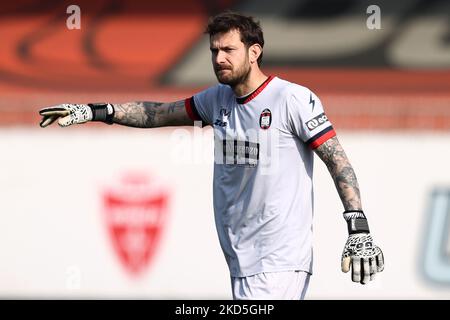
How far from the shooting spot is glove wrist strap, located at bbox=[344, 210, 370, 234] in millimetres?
5023

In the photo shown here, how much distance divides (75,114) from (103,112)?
0.22m

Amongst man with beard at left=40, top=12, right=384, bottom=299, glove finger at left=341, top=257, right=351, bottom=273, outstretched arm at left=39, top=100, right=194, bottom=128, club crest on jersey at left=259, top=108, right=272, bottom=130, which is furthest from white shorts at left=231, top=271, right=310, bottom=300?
outstretched arm at left=39, top=100, right=194, bottom=128

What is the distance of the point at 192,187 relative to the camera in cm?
1064

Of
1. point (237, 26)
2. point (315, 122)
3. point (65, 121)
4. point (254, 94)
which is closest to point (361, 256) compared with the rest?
point (315, 122)

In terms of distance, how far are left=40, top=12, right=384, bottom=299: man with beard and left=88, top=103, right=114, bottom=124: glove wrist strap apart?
645 millimetres

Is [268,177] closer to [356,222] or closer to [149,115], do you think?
[356,222]

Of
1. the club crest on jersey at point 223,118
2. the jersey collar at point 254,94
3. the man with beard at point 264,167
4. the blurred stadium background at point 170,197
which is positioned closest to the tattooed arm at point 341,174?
the man with beard at point 264,167

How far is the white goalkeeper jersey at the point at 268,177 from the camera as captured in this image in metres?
5.23

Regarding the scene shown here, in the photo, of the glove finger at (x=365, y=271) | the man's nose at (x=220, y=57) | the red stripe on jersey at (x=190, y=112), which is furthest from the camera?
the red stripe on jersey at (x=190, y=112)

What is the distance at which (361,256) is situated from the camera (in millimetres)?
4930

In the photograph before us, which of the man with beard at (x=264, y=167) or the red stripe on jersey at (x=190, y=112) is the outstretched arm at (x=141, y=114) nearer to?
the red stripe on jersey at (x=190, y=112)

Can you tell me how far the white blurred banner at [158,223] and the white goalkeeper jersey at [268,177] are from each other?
5068 millimetres
